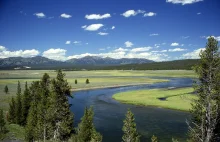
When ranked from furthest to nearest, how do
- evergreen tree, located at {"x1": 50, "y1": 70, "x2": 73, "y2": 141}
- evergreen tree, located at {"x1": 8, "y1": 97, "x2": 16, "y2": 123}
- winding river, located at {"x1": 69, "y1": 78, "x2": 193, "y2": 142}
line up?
evergreen tree, located at {"x1": 8, "y1": 97, "x2": 16, "y2": 123}
winding river, located at {"x1": 69, "y1": 78, "x2": 193, "y2": 142}
evergreen tree, located at {"x1": 50, "y1": 70, "x2": 73, "y2": 141}

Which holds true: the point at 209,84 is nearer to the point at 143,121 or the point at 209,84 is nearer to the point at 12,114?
the point at 143,121

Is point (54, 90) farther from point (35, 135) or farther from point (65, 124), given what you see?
point (35, 135)

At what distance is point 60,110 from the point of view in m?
36.0

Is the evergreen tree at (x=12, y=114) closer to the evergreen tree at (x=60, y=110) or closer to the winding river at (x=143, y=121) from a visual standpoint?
the winding river at (x=143, y=121)

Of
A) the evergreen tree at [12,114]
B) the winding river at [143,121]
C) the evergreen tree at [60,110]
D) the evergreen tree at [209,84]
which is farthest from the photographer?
the evergreen tree at [12,114]

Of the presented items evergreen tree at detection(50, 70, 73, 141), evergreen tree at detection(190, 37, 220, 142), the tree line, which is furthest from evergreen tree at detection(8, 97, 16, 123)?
evergreen tree at detection(190, 37, 220, 142)

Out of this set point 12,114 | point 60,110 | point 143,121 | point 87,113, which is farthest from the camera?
point 12,114

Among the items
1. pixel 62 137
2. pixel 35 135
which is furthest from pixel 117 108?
pixel 62 137

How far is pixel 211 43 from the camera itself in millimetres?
22906

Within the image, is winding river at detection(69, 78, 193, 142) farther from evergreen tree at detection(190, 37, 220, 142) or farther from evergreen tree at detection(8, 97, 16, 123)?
evergreen tree at detection(190, 37, 220, 142)

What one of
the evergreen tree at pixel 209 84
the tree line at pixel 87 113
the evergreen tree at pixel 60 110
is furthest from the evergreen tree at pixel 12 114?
the evergreen tree at pixel 209 84

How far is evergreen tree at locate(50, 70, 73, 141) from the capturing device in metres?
35.8

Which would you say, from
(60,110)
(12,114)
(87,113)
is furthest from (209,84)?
(12,114)

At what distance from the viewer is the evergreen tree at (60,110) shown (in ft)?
117
